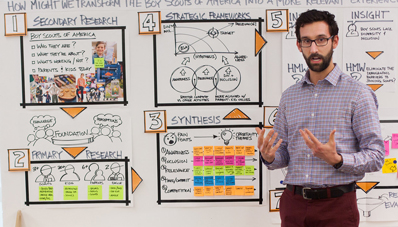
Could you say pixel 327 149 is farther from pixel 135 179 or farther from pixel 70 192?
pixel 70 192

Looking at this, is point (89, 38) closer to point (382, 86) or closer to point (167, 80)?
point (167, 80)

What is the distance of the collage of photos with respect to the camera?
174cm

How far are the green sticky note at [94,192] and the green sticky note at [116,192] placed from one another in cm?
7

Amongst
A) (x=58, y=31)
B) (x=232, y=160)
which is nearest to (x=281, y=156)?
(x=232, y=160)

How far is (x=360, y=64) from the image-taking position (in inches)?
68.0

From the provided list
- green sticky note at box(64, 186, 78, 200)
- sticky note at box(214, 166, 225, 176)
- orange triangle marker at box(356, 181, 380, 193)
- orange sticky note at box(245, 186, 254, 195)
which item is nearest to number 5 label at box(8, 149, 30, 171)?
green sticky note at box(64, 186, 78, 200)

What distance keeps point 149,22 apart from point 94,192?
118cm

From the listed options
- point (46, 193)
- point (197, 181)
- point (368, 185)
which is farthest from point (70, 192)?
point (368, 185)

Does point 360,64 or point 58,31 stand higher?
point 58,31

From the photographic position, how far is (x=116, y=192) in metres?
1.77

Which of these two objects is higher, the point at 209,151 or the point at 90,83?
the point at 90,83

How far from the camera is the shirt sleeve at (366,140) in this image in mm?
1134

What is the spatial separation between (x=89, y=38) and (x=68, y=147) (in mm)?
731

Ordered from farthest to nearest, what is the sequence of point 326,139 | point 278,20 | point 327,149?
point 278,20 < point 326,139 < point 327,149
